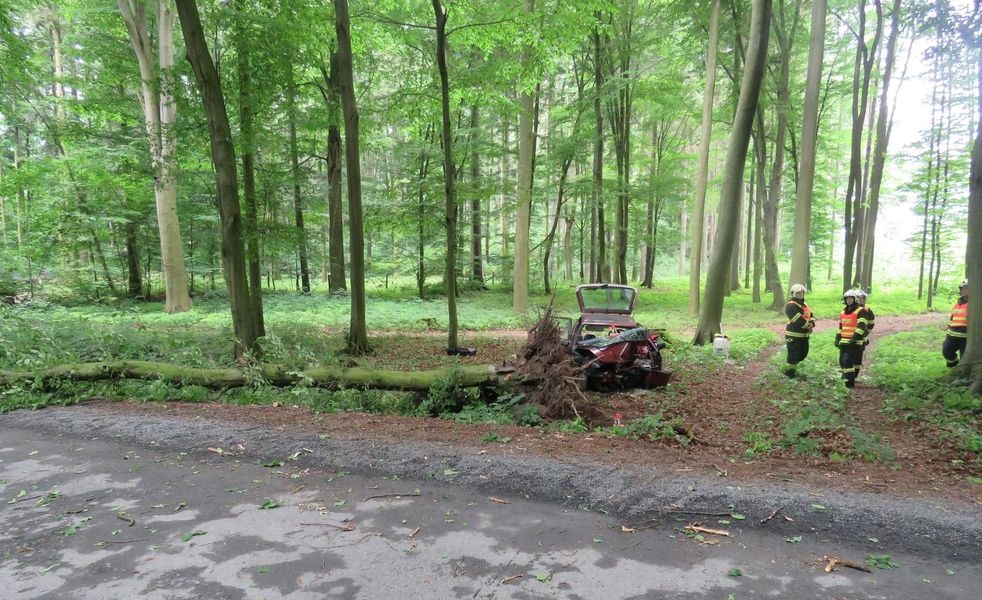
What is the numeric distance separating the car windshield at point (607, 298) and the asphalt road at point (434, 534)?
6.10 metres

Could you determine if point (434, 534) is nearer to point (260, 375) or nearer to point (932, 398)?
point (260, 375)

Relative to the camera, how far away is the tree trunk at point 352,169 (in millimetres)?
9320

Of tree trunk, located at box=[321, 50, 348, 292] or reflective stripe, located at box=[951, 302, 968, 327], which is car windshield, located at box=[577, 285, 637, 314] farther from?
tree trunk, located at box=[321, 50, 348, 292]

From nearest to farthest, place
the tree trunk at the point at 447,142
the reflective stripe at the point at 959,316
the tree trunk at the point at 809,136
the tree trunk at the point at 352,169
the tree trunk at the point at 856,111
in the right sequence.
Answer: the reflective stripe at the point at 959,316
the tree trunk at the point at 352,169
the tree trunk at the point at 447,142
the tree trunk at the point at 809,136
the tree trunk at the point at 856,111

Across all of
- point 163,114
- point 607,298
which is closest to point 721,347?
point 607,298

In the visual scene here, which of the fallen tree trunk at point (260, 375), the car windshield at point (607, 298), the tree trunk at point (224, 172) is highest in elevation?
the tree trunk at point (224, 172)

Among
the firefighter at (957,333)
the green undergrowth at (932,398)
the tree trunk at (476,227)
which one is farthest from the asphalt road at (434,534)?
the tree trunk at (476,227)

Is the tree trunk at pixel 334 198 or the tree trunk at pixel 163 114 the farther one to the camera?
the tree trunk at pixel 334 198

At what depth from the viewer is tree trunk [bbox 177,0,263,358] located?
7.96 m

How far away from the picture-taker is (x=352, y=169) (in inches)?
397

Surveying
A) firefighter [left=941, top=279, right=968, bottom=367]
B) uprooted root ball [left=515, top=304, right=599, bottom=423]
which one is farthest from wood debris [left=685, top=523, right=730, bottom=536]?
firefighter [left=941, top=279, right=968, bottom=367]

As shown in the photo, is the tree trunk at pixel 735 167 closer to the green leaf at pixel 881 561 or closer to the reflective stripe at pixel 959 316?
the reflective stripe at pixel 959 316

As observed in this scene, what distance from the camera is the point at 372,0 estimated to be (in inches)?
567

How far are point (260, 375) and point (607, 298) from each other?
22.9ft
